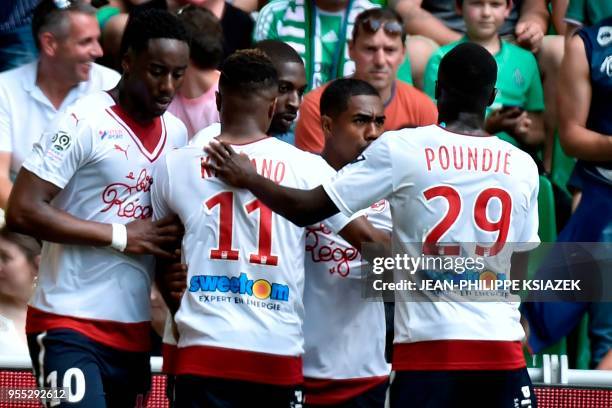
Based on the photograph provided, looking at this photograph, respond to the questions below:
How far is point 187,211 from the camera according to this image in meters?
6.23

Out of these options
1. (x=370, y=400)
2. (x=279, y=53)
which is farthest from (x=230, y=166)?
(x=279, y=53)

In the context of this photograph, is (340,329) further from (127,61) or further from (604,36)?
(604,36)

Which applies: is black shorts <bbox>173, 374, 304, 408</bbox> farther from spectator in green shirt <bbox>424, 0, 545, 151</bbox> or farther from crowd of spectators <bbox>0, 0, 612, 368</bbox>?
spectator in green shirt <bbox>424, 0, 545, 151</bbox>

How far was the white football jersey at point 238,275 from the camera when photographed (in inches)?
240

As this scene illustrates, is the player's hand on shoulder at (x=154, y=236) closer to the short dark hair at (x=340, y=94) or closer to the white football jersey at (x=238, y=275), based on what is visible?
the white football jersey at (x=238, y=275)

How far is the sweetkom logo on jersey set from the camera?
20.0 ft

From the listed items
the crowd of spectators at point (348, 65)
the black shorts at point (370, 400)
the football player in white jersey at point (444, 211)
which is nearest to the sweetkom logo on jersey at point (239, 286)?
the football player in white jersey at point (444, 211)

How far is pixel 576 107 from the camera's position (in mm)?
8844

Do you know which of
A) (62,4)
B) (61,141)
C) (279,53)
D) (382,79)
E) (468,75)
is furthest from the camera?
(62,4)

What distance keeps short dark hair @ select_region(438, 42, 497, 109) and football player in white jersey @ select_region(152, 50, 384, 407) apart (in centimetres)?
73

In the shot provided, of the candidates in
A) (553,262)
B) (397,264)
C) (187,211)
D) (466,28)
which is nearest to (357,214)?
(397,264)

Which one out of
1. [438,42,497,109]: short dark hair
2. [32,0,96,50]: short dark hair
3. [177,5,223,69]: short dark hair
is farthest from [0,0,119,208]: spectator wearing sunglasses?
[438,42,497,109]: short dark hair

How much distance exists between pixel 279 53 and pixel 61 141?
1798mm

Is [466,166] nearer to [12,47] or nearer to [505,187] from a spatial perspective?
[505,187]
